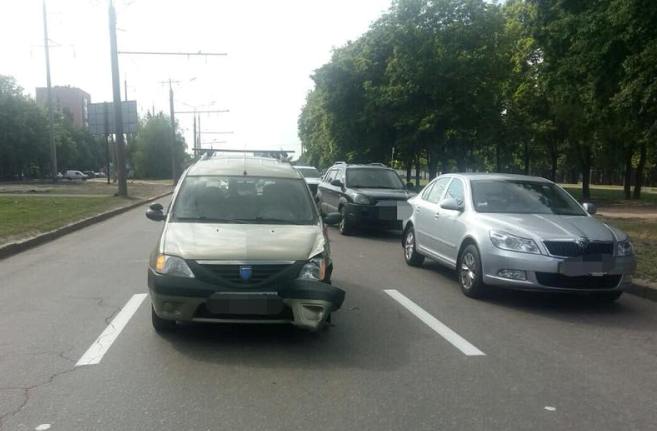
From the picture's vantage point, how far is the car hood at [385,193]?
14.2 meters

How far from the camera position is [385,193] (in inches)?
569

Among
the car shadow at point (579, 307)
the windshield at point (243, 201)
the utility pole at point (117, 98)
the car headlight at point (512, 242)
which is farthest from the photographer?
the utility pole at point (117, 98)

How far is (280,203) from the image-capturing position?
21.6ft

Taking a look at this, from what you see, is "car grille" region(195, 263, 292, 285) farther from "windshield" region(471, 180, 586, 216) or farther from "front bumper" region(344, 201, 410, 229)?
"front bumper" region(344, 201, 410, 229)

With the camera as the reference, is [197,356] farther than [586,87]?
No

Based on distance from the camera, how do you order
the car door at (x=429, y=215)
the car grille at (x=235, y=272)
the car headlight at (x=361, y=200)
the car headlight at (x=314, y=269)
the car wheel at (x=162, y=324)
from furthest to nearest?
the car headlight at (x=361, y=200) → the car door at (x=429, y=215) → the car wheel at (x=162, y=324) → the car headlight at (x=314, y=269) → the car grille at (x=235, y=272)

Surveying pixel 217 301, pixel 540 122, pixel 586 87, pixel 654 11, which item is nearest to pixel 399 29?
pixel 540 122

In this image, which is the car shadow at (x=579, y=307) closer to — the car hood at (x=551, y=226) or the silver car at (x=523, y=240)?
the silver car at (x=523, y=240)

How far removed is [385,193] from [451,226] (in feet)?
19.7

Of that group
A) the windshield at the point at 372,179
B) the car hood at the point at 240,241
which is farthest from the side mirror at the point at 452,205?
the windshield at the point at 372,179

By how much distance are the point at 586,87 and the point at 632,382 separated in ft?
49.6

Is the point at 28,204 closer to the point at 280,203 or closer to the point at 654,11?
the point at 280,203

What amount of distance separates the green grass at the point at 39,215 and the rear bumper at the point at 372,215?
279 inches

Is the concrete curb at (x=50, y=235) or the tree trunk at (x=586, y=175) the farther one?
the tree trunk at (x=586, y=175)
